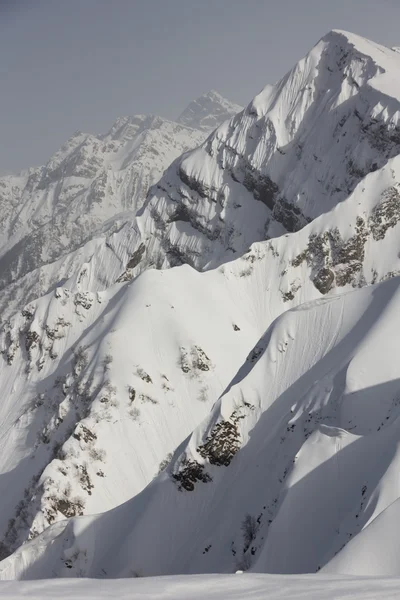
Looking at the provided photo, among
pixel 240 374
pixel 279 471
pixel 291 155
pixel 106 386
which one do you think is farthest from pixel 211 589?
pixel 291 155

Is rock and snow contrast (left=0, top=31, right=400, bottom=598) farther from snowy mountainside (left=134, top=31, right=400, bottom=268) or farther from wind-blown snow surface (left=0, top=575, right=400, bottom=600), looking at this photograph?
snowy mountainside (left=134, top=31, right=400, bottom=268)

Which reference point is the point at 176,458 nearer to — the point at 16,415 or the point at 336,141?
the point at 16,415

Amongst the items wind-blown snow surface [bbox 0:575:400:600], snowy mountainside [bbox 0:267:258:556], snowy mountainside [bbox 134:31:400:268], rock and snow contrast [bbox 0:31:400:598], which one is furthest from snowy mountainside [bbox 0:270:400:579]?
snowy mountainside [bbox 134:31:400:268]

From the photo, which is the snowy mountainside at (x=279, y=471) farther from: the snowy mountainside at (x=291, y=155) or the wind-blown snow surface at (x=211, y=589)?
the snowy mountainside at (x=291, y=155)

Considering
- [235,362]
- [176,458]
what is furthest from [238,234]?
[176,458]

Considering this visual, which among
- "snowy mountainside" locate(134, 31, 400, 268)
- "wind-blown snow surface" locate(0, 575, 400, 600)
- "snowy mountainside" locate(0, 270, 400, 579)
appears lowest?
"snowy mountainside" locate(0, 270, 400, 579)

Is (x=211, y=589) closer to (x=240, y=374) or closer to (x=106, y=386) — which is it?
(x=240, y=374)
